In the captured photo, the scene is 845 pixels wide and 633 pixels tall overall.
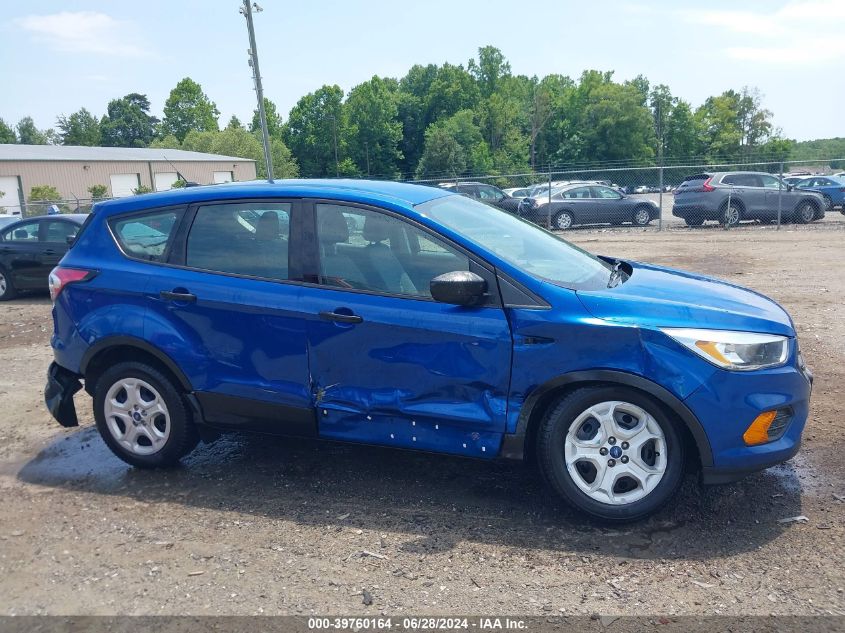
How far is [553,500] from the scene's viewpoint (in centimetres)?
417

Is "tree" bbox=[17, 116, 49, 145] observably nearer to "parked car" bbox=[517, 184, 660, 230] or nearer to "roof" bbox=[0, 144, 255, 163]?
"roof" bbox=[0, 144, 255, 163]

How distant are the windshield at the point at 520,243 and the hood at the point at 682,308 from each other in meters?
0.21

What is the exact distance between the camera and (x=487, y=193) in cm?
2456

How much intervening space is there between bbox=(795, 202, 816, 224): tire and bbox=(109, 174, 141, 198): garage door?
1758 inches

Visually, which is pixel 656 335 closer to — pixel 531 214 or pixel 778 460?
pixel 778 460

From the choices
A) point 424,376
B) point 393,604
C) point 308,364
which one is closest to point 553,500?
point 424,376

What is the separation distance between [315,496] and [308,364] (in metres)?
0.79

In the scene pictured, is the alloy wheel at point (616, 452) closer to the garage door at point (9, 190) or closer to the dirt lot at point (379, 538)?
the dirt lot at point (379, 538)

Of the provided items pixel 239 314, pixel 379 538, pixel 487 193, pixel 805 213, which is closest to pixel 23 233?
pixel 239 314

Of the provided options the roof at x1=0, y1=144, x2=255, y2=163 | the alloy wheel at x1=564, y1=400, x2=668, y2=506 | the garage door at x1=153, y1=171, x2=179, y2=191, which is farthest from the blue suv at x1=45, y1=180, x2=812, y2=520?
the garage door at x1=153, y1=171, x2=179, y2=191

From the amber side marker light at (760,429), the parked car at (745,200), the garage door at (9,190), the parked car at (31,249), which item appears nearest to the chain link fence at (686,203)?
the parked car at (745,200)

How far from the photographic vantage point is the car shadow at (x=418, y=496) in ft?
12.2

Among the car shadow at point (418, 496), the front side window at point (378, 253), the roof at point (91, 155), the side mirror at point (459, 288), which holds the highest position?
the roof at point (91, 155)

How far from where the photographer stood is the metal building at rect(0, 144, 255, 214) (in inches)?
1815
